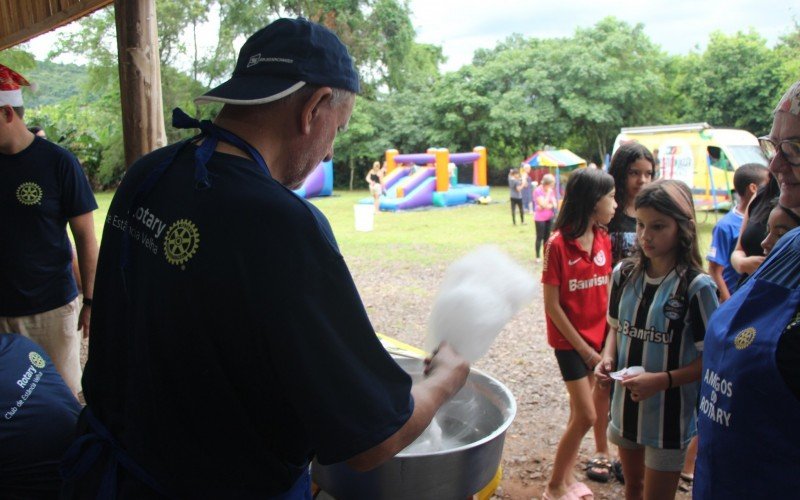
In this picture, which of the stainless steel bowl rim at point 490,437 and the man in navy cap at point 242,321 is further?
the stainless steel bowl rim at point 490,437

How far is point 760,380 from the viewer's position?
120 cm

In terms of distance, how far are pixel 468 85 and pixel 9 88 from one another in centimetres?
2741

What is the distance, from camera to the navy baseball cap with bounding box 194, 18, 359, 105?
1.15m

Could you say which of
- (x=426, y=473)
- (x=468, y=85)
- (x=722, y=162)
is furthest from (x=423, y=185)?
(x=426, y=473)

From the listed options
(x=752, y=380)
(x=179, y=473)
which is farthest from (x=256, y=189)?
(x=752, y=380)

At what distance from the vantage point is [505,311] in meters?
1.50

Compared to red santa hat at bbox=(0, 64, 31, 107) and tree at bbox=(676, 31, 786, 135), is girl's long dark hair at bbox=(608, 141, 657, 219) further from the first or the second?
tree at bbox=(676, 31, 786, 135)

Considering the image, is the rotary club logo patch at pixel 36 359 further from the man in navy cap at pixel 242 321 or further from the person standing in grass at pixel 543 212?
the person standing in grass at pixel 543 212

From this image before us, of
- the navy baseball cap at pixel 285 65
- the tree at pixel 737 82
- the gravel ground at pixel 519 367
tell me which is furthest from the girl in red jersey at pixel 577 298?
the tree at pixel 737 82

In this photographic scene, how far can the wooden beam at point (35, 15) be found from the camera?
3.47m

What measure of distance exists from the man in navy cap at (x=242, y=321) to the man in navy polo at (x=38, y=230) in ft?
6.66

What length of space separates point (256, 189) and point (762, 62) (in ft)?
96.3

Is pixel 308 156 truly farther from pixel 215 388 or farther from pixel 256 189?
pixel 215 388

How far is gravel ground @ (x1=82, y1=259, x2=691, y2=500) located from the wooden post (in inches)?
82.0
